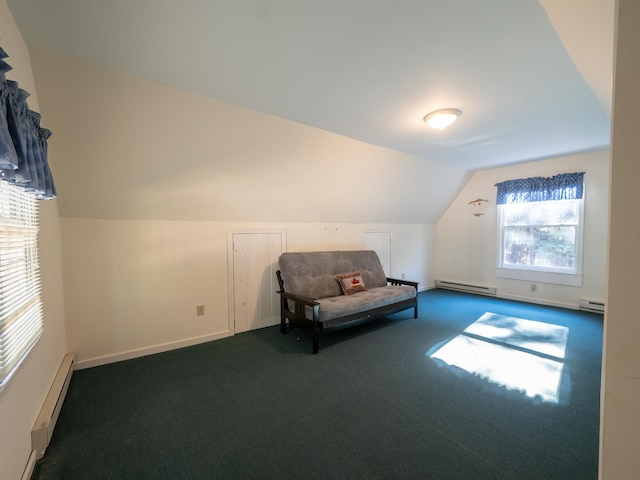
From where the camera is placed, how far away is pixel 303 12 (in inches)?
54.7

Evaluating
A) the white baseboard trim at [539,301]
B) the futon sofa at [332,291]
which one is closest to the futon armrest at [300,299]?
the futon sofa at [332,291]

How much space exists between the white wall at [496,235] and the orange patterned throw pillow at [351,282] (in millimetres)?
2925

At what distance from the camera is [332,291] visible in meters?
3.76

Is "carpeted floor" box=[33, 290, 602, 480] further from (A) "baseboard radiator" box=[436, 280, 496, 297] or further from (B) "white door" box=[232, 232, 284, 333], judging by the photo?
(A) "baseboard radiator" box=[436, 280, 496, 297]

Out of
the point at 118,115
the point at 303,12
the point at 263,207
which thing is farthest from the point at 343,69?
the point at 263,207

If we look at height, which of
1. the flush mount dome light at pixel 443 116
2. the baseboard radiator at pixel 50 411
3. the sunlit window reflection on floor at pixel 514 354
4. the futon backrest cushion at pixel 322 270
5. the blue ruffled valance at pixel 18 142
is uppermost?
the flush mount dome light at pixel 443 116

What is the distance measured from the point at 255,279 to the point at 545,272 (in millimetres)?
4700

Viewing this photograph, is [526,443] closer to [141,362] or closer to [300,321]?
[300,321]

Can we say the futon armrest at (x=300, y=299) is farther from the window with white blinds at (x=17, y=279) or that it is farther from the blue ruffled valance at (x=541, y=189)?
the blue ruffled valance at (x=541, y=189)

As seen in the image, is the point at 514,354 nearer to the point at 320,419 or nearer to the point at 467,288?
the point at 320,419

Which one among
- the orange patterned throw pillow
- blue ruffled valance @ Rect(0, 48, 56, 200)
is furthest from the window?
blue ruffled valance @ Rect(0, 48, 56, 200)

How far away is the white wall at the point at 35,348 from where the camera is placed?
4.28ft

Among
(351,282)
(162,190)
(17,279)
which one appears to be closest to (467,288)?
(351,282)

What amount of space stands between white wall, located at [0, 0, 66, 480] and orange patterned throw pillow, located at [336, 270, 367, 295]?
9.45ft
